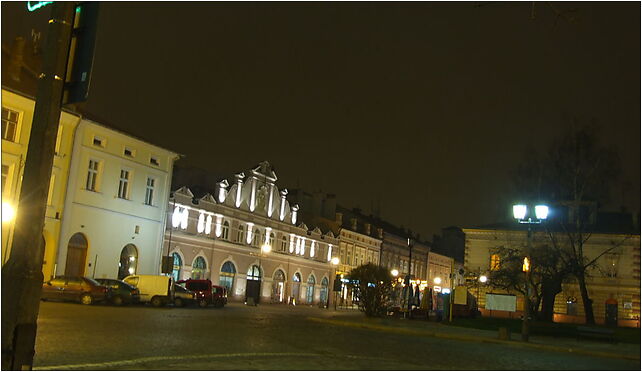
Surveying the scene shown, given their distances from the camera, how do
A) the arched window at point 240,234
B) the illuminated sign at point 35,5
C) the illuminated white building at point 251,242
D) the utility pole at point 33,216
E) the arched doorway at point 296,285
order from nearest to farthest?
the utility pole at point 33,216 → the illuminated sign at point 35,5 → the illuminated white building at point 251,242 → the arched window at point 240,234 → the arched doorway at point 296,285

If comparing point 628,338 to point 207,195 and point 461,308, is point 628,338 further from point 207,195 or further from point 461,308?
point 207,195

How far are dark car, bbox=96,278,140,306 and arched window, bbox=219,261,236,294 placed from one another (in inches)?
910

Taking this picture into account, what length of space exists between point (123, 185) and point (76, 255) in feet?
20.2

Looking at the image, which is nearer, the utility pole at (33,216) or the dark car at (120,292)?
the utility pole at (33,216)

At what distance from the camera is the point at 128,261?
46688 mm

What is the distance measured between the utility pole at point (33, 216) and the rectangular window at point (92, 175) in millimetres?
38044

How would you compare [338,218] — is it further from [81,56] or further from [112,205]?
[81,56]

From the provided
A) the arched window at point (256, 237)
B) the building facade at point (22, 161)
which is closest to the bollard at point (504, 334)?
the building facade at point (22, 161)

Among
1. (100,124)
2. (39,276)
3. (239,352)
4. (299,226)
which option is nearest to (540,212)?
(239,352)

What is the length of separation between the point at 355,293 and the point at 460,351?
19.5 m

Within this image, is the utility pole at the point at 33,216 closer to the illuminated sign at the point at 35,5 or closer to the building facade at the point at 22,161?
the illuminated sign at the point at 35,5

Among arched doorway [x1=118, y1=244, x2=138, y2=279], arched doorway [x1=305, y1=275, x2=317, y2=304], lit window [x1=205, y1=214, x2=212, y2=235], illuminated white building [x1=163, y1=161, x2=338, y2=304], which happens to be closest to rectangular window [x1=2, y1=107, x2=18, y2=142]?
arched doorway [x1=118, y1=244, x2=138, y2=279]

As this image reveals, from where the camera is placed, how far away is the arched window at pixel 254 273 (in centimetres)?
6394

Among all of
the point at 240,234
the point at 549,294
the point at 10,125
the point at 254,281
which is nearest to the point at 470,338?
the point at 549,294
